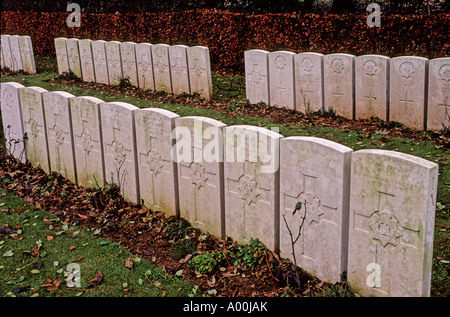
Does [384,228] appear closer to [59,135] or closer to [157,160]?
[157,160]

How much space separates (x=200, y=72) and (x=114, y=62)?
3458 millimetres

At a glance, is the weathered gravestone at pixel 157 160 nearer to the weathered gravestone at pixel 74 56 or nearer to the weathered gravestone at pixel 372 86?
the weathered gravestone at pixel 372 86

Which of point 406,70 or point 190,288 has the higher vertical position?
point 406,70

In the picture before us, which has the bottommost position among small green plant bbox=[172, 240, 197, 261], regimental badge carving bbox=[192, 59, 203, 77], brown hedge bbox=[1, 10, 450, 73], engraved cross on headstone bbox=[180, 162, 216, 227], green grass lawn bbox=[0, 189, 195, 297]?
green grass lawn bbox=[0, 189, 195, 297]

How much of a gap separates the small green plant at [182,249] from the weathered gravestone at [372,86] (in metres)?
5.20

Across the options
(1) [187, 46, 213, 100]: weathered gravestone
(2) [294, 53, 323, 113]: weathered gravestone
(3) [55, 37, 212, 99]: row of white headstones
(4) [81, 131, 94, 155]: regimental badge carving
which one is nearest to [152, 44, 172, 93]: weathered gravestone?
(3) [55, 37, 212, 99]: row of white headstones

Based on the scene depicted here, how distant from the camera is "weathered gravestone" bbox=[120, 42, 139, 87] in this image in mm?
13363

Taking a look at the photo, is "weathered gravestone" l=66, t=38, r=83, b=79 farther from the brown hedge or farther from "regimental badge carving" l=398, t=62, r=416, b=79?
"regimental badge carving" l=398, t=62, r=416, b=79

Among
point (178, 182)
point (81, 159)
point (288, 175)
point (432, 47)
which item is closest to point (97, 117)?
point (81, 159)

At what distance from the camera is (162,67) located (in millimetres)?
12562

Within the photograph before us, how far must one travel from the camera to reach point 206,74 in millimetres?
11570

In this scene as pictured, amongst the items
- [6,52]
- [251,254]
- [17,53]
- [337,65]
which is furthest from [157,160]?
[6,52]

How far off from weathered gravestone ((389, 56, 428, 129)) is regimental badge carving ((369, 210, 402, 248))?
5.05 m

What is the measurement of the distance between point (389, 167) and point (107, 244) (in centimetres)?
319
